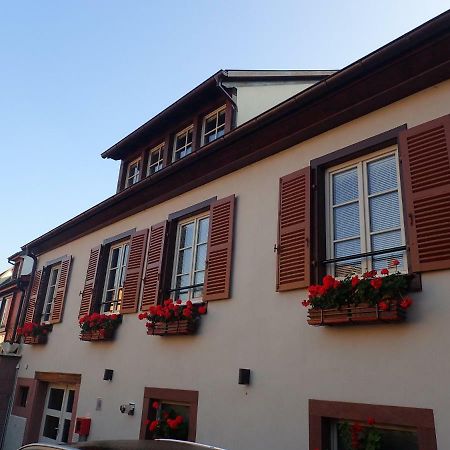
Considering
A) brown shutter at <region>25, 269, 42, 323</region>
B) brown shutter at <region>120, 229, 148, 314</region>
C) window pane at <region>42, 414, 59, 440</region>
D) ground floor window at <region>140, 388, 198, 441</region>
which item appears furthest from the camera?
brown shutter at <region>25, 269, 42, 323</region>

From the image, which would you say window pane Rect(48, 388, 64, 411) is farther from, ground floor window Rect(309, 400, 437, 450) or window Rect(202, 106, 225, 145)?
ground floor window Rect(309, 400, 437, 450)

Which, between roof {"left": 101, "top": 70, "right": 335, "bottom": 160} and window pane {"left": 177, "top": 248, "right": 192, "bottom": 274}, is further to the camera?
roof {"left": 101, "top": 70, "right": 335, "bottom": 160}

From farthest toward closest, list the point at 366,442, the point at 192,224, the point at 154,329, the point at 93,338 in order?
the point at 93,338 → the point at 192,224 → the point at 154,329 → the point at 366,442

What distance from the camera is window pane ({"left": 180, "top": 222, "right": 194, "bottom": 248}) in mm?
8078

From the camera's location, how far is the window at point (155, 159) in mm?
10797

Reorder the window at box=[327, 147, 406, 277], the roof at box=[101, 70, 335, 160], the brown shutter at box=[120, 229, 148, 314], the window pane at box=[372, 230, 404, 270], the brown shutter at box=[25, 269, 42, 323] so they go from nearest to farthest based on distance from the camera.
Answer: the window pane at box=[372, 230, 404, 270] < the window at box=[327, 147, 406, 277] < the brown shutter at box=[120, 229, 148, 314] < the roof at box=[101, 70, 335, 160] < the brown shutter at box=[25, 269, 42, 323]

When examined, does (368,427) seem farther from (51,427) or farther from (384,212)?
(51,427)

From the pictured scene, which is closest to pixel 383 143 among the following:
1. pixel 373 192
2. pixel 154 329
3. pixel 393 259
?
pixel 373 192

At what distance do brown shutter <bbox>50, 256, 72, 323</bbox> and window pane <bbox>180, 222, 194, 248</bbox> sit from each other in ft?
13.2

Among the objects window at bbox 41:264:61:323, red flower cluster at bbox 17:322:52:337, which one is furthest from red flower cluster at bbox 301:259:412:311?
window at bbox 41:264:61:323

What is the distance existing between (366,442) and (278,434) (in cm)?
112

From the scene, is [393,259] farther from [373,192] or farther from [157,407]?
[157,407]

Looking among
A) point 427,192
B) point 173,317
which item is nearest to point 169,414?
point 173,317

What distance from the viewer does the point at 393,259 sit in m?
5.10
